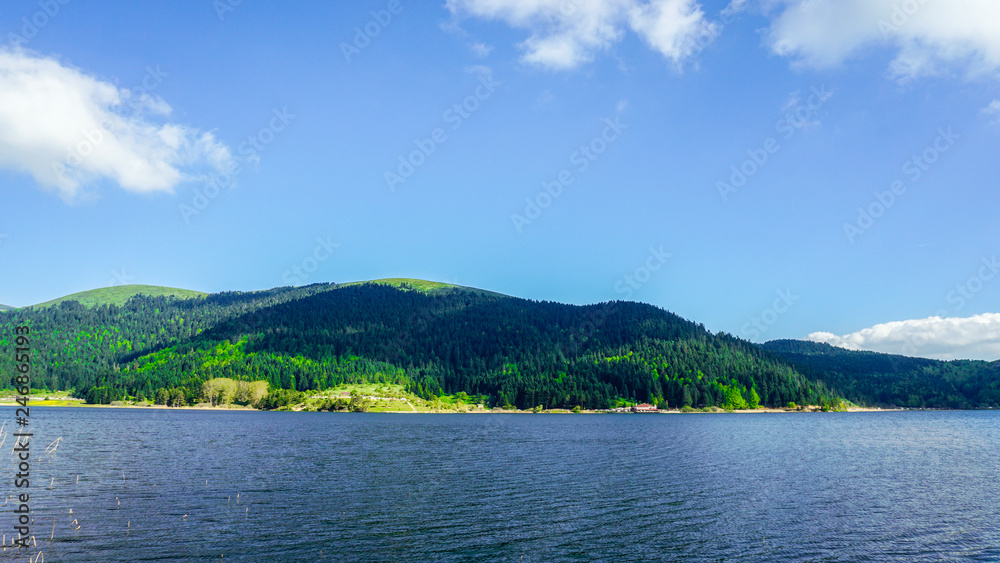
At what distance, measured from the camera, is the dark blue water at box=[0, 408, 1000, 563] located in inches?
1468

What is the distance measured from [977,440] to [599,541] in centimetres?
13851

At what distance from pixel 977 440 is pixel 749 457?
82.9m

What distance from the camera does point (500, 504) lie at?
50281 mm

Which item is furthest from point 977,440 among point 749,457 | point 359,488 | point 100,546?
point 100,546

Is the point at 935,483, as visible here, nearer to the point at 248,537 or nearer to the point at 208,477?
the point at 248,537

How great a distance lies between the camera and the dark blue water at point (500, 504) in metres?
37.3

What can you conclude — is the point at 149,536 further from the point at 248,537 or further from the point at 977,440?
the point at 977,440

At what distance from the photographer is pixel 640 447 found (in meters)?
101

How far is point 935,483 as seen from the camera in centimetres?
6544

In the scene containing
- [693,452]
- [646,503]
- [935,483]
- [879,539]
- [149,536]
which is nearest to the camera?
[149,536]

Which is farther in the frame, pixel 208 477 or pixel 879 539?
pixel 208 477

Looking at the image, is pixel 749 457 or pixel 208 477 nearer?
pixel 208 477

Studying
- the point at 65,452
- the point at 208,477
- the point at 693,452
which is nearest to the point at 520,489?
the point at 208,477

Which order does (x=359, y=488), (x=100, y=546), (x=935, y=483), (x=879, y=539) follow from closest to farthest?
(x=100, y=546) < (x=879, y=539) < (x=359, y=488) < (x=935, y=483)
